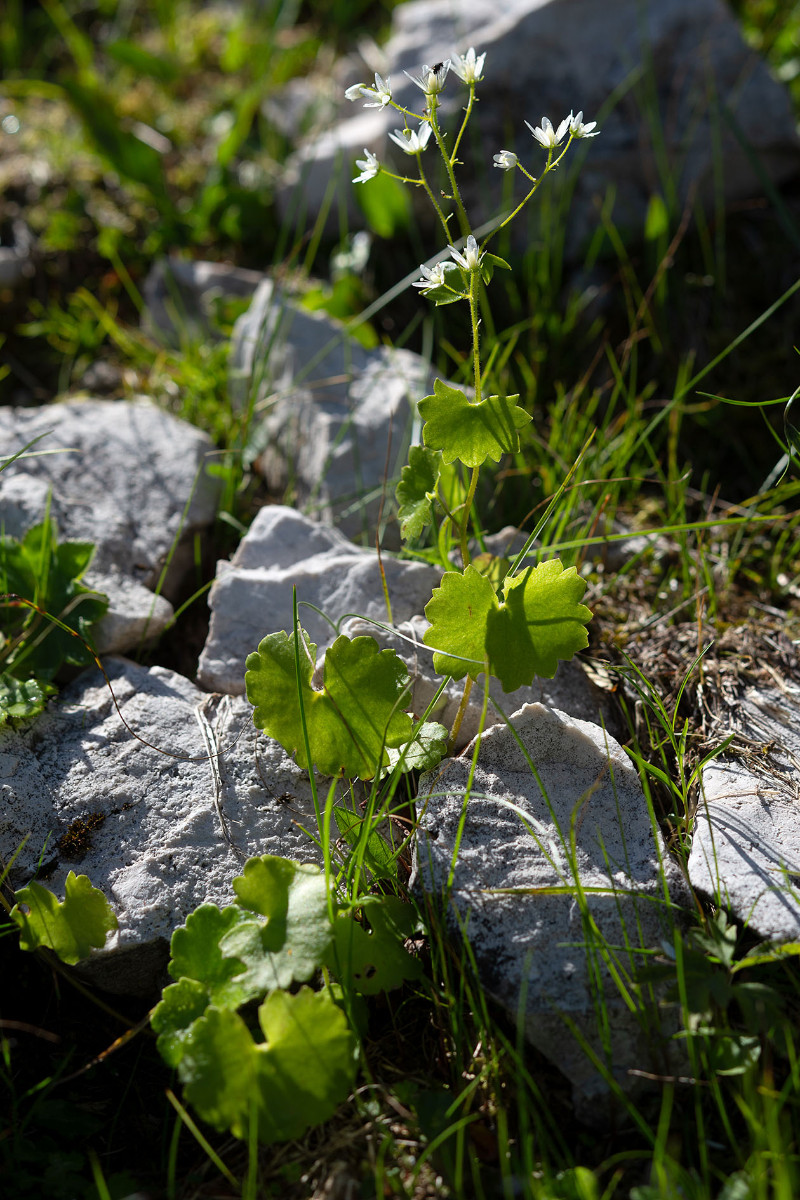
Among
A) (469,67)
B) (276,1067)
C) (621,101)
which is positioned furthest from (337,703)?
(621,101)

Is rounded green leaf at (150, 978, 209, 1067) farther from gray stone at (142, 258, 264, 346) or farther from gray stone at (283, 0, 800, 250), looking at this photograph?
gray stone at (283, 0, 800, 250)

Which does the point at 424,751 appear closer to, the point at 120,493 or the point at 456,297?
the point at 456,297

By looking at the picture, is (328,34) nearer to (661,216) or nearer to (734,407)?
(661,216)

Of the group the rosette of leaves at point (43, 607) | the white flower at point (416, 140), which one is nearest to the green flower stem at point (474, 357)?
the white flower at point (416, 140)

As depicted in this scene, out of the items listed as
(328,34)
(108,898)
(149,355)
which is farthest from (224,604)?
(328,34)

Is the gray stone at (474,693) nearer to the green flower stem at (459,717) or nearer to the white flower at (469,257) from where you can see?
the green flower stem at (459,717)
